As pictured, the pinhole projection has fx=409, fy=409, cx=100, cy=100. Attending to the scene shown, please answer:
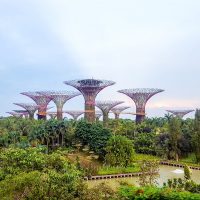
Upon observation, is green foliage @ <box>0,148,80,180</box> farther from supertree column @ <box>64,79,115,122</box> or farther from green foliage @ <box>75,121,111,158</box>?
supertree column @ <box>64,79,115,122</box>

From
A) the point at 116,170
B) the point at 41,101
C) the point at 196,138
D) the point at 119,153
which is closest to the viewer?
the point at 116,170

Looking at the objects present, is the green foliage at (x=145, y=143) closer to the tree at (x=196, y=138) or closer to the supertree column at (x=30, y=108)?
the tree at (x=196, y=138)

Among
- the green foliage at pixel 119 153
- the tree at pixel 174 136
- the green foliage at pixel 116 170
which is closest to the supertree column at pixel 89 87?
the tree at pixel 174 136

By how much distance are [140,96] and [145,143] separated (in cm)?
1668

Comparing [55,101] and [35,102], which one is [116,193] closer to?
[55,101]

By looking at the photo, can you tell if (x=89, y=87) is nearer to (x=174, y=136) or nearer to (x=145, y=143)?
(x=145, y=143)

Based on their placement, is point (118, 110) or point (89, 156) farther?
point (118, 110)

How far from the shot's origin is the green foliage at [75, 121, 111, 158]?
138ft

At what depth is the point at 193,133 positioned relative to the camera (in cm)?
4331

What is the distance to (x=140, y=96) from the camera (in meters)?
64.7

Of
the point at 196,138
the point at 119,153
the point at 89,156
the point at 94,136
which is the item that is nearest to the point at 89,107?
the point at 89,156

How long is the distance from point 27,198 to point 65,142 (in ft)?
Answer: 105

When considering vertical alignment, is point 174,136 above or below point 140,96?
below

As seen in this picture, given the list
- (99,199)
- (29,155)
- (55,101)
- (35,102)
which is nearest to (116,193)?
(99,199)
